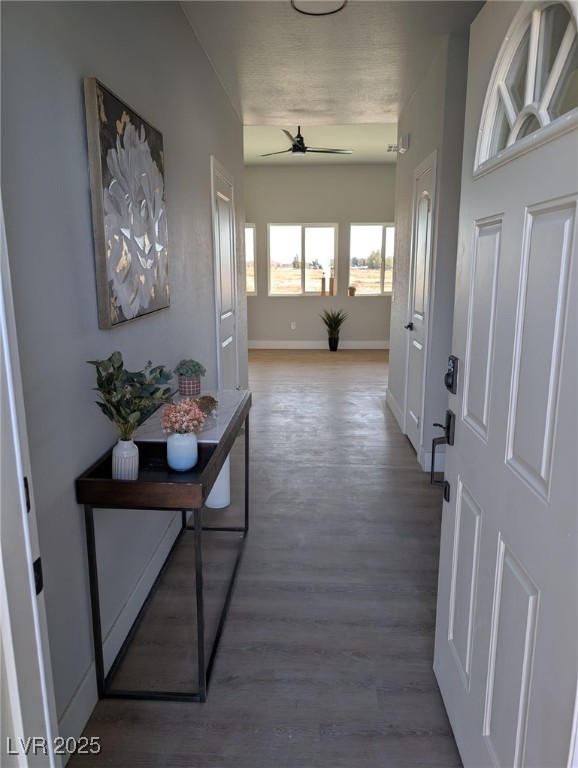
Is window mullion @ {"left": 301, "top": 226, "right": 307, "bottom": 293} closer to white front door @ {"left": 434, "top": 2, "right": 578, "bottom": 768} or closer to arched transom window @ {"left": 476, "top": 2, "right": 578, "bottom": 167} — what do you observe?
white front door @ {"left": 434, "top": 2, "right": 578, "bottom": 768}

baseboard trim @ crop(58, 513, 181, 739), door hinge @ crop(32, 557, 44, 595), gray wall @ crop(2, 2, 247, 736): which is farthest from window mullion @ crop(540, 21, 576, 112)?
baseboard trim @ crop(58, 513, 181, 739)

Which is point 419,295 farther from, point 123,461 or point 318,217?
point 318,217

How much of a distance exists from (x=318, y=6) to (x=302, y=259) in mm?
6434

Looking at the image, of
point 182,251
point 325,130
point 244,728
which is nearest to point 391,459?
point 182,251

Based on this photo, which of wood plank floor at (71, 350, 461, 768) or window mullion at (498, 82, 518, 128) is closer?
window mullion at (498, 82, 518, 128)

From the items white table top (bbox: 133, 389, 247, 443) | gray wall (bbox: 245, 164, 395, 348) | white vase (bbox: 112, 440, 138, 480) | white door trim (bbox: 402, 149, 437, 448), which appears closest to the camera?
white vase (bbox: 112, 440, 138, 480)

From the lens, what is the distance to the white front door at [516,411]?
3.17 feet

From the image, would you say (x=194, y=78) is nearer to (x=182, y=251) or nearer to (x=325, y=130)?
(x=182, y=251)

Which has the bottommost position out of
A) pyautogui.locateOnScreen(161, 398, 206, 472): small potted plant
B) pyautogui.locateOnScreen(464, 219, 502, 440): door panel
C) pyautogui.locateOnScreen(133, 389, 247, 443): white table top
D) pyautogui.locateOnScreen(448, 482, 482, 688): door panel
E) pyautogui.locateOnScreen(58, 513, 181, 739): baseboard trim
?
pyautogui.locateOnScreen(58, 513, 181, 739): baseboard trim

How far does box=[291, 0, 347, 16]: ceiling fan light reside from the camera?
2744 mm

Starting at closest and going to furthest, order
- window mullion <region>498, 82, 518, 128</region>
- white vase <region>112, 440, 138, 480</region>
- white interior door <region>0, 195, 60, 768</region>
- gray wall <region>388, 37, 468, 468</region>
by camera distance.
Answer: white interior door <region>0, 195, 60, 768</region> → window mullion <region>498, 82, 518, 128</region> → white vase <region>112, 440, 138, 480</region> → gray wall <region>388, 37, 468, 468</region>

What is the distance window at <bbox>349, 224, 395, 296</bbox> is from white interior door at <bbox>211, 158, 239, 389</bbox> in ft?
15.3

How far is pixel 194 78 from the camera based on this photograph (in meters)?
3.22

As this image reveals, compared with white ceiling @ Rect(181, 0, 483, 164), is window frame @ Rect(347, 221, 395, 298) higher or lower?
lower
